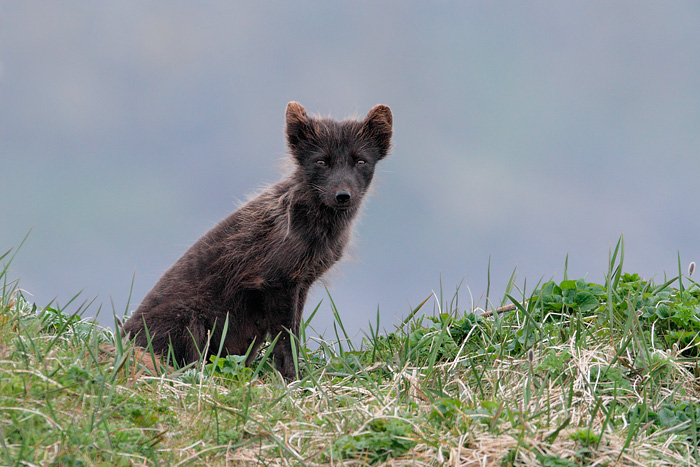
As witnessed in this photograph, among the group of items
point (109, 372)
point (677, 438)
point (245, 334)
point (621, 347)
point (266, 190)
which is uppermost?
point (266, 190)

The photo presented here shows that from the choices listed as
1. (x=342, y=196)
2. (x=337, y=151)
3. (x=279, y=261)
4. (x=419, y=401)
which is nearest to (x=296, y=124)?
(x=337, y=151)

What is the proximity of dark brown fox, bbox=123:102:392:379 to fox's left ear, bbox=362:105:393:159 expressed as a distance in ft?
0.03

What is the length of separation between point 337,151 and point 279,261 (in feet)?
3.98

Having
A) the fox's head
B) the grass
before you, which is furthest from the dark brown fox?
the grass

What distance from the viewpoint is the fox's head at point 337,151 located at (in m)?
6.12

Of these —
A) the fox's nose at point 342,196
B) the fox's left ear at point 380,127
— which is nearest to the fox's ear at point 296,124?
the fox's left ear at point 380,127

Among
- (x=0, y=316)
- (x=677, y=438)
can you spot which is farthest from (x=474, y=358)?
(x=0, y=316)

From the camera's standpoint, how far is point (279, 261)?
6.26 m

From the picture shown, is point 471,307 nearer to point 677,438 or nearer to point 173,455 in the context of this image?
point 677,438

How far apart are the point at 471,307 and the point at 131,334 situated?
334 cm

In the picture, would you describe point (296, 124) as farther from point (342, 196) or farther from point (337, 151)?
point (342, 196)

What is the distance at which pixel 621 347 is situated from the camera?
477 centimetres

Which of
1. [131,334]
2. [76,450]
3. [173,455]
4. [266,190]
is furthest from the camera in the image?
[266,190]

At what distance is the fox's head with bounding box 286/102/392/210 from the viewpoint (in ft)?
20.1
